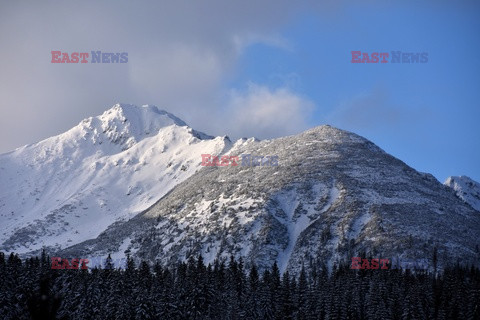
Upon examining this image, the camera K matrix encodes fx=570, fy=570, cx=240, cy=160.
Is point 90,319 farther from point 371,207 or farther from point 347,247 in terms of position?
point 371,207

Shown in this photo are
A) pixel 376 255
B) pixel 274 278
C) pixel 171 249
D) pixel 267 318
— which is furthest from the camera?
pixel 171 249

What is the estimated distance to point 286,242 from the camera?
187 m

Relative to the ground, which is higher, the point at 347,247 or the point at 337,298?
the point at 347,247

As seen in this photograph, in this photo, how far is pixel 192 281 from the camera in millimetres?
107062

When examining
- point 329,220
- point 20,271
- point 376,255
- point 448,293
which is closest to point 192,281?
point 20,271

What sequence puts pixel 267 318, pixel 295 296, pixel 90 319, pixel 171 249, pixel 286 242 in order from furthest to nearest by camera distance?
pixel 171 249
pixel 286 242
pixel 295 296
pixel 267 318
pixel 90 319

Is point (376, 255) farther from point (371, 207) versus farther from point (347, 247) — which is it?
point (371, 207)

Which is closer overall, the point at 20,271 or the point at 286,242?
the point at 20,271

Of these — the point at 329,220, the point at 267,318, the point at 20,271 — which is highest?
the point at 329,220

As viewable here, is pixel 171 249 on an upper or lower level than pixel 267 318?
upper

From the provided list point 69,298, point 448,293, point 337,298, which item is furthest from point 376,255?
point 69,298

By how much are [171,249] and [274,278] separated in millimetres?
84199

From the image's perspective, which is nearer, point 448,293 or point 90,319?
point 90,319

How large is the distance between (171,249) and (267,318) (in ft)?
334
